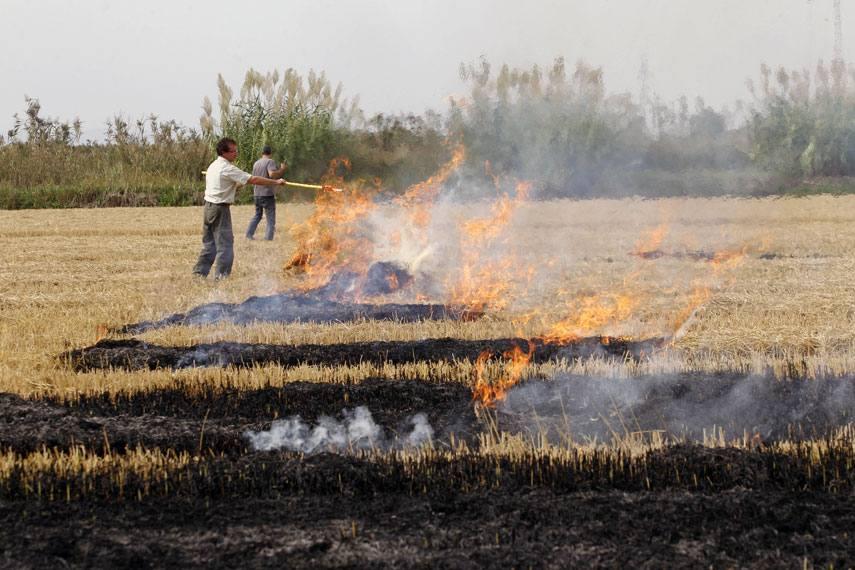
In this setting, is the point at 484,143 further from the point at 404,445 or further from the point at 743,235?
the point at 404,445

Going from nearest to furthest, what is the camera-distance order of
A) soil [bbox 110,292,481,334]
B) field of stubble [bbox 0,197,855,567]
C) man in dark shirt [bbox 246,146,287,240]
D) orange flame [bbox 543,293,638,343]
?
field of stubble [bbox 0,197,855,567], orange flame [bbox 543,293,638,343], soil [bbox 110,292,481,334], man in dark shirt [bbox 246,146,287,240]

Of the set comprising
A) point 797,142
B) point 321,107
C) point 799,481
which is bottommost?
point 799,481

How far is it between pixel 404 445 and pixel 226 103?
2113 centimetres

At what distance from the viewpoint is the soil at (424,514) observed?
3.94 meters

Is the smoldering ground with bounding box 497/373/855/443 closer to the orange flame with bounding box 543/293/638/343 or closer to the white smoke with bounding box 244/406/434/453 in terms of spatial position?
the white smoke with bounding box 244/406/434/453

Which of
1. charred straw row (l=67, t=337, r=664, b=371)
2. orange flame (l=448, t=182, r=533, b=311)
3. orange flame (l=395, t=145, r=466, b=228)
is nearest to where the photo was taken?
charred straw row (l=67, t=337, r=664, b=371)

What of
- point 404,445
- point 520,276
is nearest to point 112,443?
point 404,445

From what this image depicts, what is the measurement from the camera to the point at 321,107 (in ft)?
80.6

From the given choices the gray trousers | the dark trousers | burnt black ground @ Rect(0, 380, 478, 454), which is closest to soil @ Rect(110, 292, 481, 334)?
the gray trousers

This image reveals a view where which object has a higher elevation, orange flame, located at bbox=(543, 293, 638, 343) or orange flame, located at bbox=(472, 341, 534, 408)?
orange flame, located at bbox=(543, 293, 638, 343)

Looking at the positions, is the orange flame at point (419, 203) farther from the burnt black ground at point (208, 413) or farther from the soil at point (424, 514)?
the soil at point (424, 514)

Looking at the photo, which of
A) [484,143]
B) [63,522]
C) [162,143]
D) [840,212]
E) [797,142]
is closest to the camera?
[63,522]

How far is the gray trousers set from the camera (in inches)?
473

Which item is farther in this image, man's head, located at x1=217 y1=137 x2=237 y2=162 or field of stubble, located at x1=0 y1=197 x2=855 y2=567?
man's head, located at x1=217 y1=137 x2=237 y2=162
